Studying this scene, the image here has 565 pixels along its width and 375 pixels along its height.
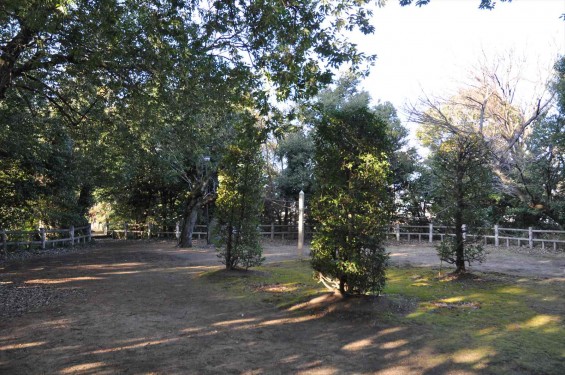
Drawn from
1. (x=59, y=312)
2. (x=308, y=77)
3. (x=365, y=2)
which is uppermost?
(x=365, y=2)

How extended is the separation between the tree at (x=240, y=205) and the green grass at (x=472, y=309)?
629 millimetres

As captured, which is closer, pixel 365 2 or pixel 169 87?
pixel 365 2

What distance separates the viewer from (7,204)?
53.6ft

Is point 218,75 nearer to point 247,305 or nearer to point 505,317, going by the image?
point 247,305

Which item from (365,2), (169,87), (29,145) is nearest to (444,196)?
(365,2)

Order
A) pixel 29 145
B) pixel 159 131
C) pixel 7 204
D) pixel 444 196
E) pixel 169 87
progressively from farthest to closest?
pixel 7 204 → pixel 29 145 → pixel 159 131 → pixel 444 196 → pixel 169 87

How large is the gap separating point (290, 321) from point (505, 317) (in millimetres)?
3399

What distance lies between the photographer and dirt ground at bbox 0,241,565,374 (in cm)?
451

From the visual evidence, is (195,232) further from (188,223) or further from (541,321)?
(541,321)

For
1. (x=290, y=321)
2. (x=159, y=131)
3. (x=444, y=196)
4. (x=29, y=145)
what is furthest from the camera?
(x=29, y=145)

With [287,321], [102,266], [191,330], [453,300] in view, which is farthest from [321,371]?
[102,266]

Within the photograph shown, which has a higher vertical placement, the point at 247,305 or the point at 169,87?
the point at 169,87

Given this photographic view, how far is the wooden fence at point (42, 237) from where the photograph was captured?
15516mm

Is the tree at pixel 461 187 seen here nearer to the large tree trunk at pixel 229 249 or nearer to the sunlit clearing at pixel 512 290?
the sunlit clearing at pixel 512 290
